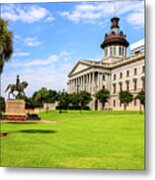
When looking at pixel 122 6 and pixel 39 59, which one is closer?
pixel 122 6

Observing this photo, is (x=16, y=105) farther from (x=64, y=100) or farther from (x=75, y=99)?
(x=75, y=99)

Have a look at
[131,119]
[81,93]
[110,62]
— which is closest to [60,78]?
[81,93]

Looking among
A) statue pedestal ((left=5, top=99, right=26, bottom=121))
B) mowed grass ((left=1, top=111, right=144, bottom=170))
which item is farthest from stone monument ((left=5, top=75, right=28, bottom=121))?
mowed grass ((left=1, top=111, right=144, bottom=170))

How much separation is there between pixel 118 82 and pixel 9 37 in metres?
1.43

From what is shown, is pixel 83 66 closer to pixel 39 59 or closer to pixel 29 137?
pixel 39 59

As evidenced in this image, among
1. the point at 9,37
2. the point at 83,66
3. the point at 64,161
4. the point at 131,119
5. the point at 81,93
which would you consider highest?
the point at 9,37

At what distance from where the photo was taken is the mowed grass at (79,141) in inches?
183

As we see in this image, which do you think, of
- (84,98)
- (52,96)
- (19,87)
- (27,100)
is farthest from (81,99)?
(19,87)

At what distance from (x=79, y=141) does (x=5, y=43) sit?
1.49m

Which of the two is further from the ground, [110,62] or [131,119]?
[110,62]

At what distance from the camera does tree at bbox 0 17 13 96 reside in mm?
4996

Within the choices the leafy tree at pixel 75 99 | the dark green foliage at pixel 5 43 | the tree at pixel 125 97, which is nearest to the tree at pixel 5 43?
the dark green foliage at pixel 5 43

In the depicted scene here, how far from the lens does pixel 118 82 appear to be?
494 centimetres

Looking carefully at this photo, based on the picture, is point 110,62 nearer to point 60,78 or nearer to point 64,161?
point 60,78
